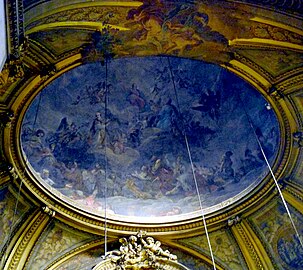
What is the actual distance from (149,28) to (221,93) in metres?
5.27

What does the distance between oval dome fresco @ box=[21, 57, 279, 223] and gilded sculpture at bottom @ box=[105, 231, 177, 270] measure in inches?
24.0

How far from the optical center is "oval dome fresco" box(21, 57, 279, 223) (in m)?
12.7

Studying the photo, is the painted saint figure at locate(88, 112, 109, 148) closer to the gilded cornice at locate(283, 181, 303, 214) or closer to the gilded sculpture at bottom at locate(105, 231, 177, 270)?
the gilded sculpture at bottom at locate(105, 231, 177, 270)

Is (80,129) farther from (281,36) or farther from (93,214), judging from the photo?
(281,36)

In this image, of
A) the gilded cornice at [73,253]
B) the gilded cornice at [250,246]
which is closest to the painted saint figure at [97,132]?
the gilded cornice at [73,253]

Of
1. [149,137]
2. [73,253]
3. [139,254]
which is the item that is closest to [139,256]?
[139,254]

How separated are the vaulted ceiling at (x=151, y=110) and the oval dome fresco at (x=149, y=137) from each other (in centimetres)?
4

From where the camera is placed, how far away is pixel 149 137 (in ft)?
46.7

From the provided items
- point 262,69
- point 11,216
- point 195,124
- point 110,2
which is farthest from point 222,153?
point 110,2

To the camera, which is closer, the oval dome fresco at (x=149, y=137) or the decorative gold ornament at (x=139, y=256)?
the decorative gold ornament at (x=139, y=256)

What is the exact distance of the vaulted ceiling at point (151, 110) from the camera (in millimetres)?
8156

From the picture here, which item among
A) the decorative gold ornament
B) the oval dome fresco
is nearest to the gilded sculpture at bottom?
the decorative gold ornament

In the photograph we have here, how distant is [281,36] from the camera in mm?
8359

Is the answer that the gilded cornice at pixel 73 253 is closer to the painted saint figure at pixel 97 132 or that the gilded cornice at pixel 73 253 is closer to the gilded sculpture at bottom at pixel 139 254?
the gilded sculpture at bottom at pixel 139 254
